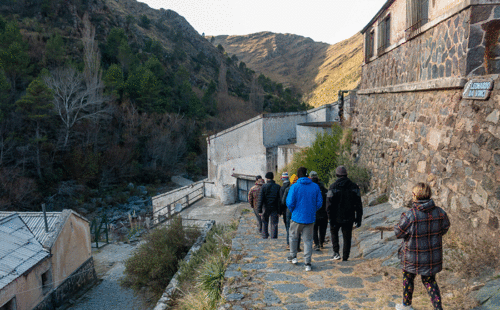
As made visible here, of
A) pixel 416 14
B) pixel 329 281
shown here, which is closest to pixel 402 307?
pixel 329 281

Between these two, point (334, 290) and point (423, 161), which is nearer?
point (334, 290)

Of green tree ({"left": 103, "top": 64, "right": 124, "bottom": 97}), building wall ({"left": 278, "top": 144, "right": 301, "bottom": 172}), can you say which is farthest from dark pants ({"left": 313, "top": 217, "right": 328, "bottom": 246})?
green tree ({"left": 103, "top": 64, "right": 124, "bottom": 97})

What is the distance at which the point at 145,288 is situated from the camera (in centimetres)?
1198

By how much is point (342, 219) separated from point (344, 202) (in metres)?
0.27

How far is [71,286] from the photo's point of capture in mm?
14773

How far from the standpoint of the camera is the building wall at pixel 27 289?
10.8m

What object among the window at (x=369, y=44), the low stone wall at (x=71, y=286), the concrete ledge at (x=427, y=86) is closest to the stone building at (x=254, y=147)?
the window at (x=369, y=44)

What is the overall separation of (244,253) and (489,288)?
383 cm

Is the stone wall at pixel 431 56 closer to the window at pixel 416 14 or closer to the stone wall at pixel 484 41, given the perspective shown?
the stone wall at pixel 484 41

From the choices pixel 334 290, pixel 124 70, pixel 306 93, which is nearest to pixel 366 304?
pixel 334 290

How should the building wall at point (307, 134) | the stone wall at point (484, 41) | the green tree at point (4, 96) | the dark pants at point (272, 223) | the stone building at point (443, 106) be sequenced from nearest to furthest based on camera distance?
the stone building at point (443, 106) < the stone wall at point (484, 41) < the dark pants at point (272, 223) < the building wall at point (307, 134) < the green tree at point (4, 96)

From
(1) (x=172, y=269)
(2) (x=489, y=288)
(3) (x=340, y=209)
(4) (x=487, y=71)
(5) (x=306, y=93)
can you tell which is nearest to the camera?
(2) (x=489, y=288)

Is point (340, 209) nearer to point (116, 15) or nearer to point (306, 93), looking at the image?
point (116, 15)

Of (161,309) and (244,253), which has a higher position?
(244,253)
